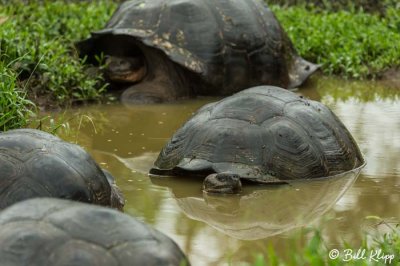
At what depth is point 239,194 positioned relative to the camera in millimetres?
5957

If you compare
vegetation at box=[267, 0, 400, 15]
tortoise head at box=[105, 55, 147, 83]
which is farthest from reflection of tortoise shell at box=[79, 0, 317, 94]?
vegetation at box=[267, 0, 400, 15]

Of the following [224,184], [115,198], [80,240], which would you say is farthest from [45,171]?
[224,184]

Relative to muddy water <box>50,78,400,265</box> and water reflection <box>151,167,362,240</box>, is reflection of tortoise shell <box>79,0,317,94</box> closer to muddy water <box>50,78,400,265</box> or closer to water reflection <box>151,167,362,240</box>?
muddy water <box>50,78,400,265</box>

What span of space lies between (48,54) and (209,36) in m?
1.64

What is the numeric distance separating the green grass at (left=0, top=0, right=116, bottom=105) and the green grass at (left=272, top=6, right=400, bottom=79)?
2519 mm

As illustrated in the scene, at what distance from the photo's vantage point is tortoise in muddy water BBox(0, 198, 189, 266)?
131 inches

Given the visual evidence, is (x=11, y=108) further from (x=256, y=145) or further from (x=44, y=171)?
(x=44, y=171)

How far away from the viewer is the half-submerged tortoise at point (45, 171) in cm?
456

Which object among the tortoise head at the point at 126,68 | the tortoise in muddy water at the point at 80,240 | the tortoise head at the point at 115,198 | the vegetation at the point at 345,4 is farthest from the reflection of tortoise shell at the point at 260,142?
the vegetation at the point at 345,4

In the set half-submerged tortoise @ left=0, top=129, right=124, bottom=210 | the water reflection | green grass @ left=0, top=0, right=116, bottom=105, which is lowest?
green grass @ left=0, top=0, right=116, bottom=105

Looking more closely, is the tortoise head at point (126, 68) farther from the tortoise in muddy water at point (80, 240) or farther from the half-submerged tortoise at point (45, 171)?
the tortoise in muddy water at point (80, 240)

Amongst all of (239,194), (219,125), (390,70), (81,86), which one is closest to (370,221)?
(239,194)

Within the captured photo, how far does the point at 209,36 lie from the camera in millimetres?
9641

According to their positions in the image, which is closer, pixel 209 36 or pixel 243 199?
pixel 243 199
